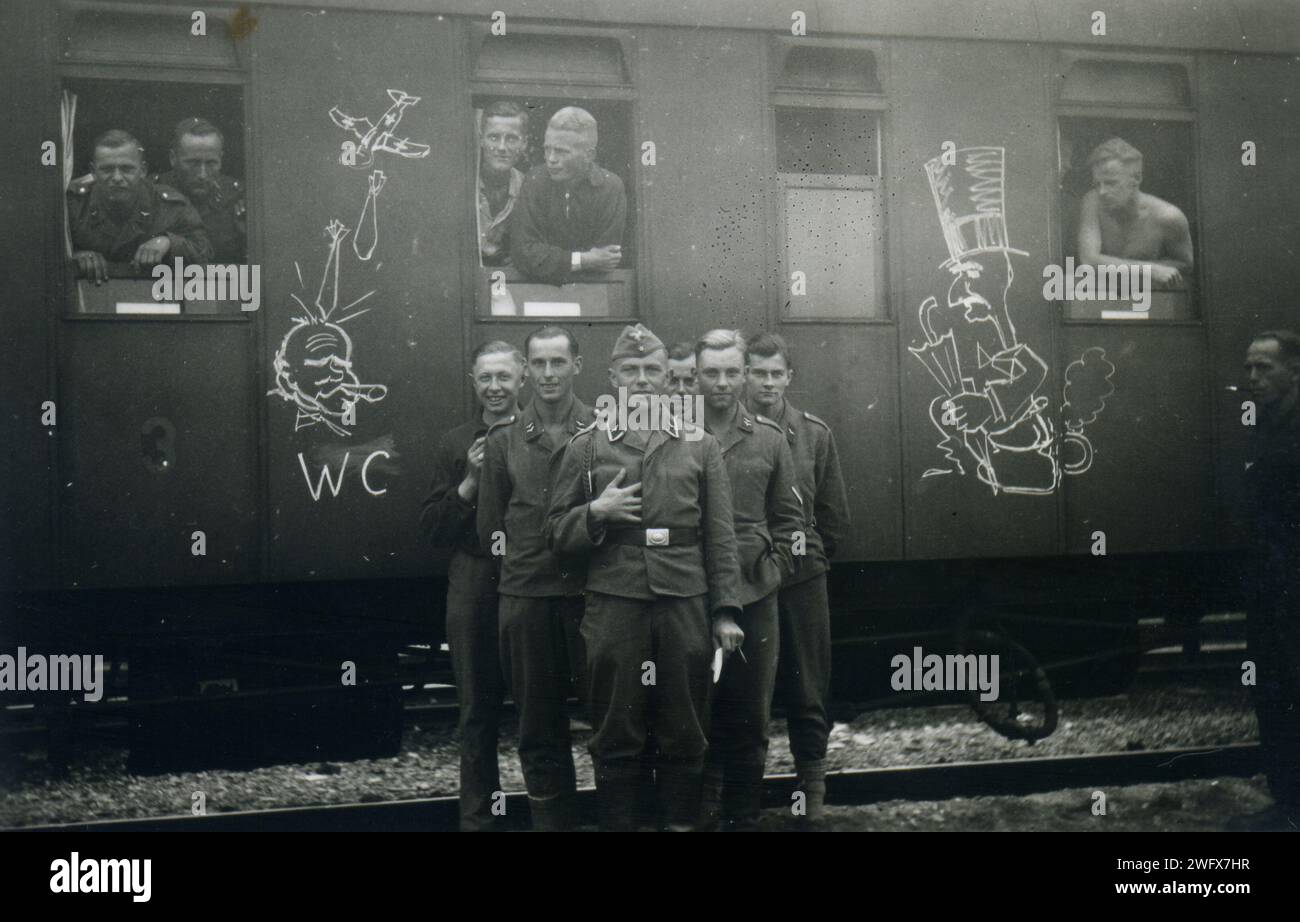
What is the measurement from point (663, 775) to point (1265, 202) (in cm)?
322

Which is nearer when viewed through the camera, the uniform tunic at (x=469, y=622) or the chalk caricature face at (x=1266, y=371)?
the uniform tunic at (x=469, y=622)

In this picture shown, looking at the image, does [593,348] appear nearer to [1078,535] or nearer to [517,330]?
[517,330]

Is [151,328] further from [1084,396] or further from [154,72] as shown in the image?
[1084,396]

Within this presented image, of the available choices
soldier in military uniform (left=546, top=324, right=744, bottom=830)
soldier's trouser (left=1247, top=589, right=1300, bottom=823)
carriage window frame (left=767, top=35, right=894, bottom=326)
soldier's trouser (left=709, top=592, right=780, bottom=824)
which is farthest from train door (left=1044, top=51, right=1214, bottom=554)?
soldier in military uniform (left=546, top=324, right=744, bottom=830)

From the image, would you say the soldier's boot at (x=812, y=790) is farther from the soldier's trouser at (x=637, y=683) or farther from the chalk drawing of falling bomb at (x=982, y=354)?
the chalk drawing of falling bomb at (x=982, y=354)

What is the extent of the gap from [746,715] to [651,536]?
2.50 ft

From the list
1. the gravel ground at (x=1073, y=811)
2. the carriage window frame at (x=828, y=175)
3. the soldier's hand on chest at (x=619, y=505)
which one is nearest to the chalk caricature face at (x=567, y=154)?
the carriage window frame at (x=828, y=175)

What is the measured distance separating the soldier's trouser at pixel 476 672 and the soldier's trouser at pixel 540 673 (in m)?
0.10

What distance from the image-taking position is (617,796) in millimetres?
4125

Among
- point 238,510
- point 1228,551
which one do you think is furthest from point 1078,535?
point 238,510

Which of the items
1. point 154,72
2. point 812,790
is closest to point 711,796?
point 812,790

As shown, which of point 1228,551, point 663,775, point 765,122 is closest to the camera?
point 663,775

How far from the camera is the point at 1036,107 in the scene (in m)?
4.70

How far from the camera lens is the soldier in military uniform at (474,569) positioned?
429cm
